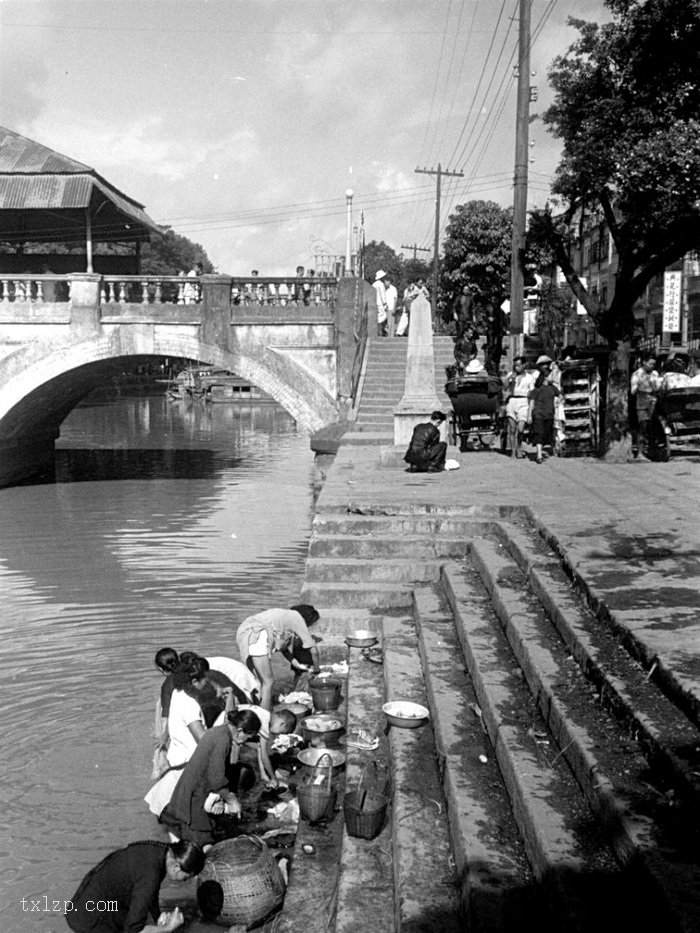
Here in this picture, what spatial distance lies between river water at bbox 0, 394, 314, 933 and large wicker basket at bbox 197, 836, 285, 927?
1.16 m

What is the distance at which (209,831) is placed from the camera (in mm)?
6191

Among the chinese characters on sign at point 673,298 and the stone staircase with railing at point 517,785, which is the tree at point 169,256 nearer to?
the chinese characters on sign at point 673,298

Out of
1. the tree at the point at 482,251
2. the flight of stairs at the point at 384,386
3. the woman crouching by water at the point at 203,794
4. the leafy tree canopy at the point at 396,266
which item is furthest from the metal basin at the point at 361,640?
the leafy tree canopy at the point at 396,266

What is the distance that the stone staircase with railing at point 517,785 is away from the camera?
4.00m

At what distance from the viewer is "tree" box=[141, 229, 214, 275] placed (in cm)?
6272

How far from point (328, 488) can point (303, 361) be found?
10103mm

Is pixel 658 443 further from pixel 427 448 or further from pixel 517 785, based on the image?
pixel 517 785

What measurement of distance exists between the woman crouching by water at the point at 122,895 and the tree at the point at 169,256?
55.2 meters

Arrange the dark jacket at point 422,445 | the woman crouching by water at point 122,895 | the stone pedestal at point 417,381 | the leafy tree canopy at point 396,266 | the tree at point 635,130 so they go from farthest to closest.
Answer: the leafy tree canopy at point 396,266, the stone pedestal at point 417,381, the dark jacket at point 422,445, the tree at point 635,130, the woman crouching by water at point 122,895

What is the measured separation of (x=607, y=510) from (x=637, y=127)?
16.7 feet

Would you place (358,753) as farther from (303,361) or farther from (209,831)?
(303,361)

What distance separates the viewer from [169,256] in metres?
69.8

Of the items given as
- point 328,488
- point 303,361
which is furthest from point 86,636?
point 303,361

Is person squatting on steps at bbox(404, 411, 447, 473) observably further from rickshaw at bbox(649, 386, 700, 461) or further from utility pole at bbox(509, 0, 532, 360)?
utility pole at bbox(509, 0, 532, 360)
